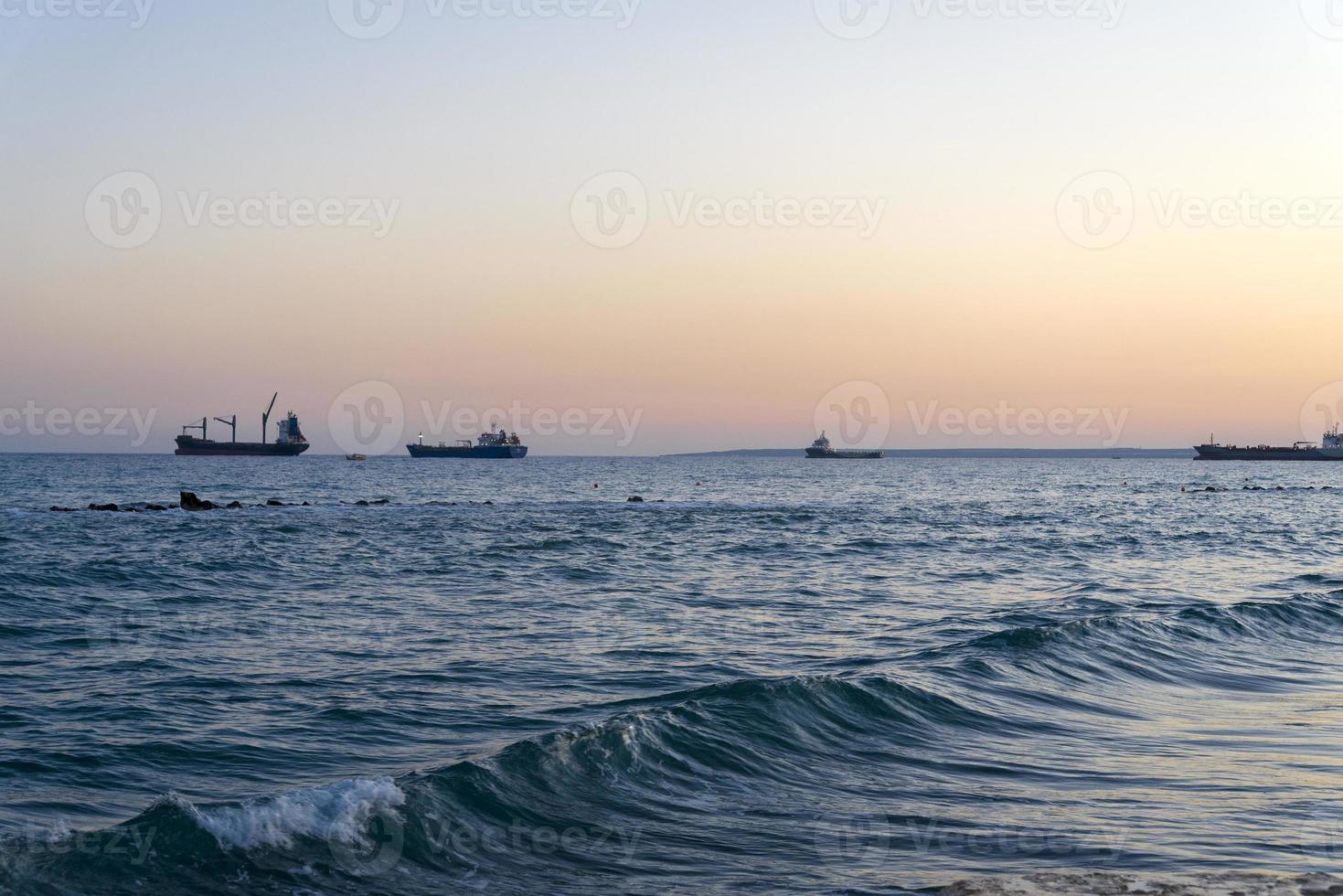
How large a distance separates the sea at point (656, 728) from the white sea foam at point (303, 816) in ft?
0.09

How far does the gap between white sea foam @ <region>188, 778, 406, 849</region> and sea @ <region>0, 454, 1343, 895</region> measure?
0.09ft

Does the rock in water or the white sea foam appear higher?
the white sea foam

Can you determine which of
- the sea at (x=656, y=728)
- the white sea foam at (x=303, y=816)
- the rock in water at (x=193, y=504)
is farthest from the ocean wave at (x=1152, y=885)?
the rock in water at (x=193, y=504)

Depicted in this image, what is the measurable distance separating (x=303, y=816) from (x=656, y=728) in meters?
3.88

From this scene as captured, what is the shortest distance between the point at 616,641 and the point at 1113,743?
7.95m

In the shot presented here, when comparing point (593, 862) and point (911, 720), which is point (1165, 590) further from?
point (593, 862)

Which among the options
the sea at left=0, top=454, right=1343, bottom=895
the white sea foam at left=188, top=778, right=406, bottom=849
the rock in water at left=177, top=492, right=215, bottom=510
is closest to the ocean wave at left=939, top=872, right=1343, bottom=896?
the sea at left=0, top=454, right=1343, bottom=895

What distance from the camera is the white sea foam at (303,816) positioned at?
802cm

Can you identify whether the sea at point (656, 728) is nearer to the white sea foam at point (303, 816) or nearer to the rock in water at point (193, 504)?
the white sea foam at point (303, 816)

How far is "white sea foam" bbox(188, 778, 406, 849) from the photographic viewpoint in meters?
8.02

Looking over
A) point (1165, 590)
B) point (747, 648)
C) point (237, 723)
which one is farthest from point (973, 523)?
point (237, 723)

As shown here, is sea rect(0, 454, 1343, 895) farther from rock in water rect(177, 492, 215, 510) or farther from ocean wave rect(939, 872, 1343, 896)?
rock in water rect(177, 492, 215, 510)

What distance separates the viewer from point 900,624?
1956 cm

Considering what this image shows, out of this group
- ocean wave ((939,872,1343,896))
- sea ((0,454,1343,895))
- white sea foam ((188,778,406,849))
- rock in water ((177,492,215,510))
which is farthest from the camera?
rock in water ((177,492,215,510))
